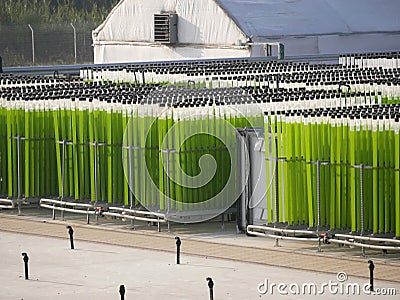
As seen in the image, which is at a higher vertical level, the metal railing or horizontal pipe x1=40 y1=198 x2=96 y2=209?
horizontal pipe x1=40 y1=198 x2=96 y2=209

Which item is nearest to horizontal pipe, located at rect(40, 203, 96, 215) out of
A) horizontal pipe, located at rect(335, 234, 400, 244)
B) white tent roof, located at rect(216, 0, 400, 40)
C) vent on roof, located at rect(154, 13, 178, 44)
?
horizontal pipe, located at rect(335, 234, 400, 244)

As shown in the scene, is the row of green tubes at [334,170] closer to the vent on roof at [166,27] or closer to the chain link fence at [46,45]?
the vent on roof at [166,27]

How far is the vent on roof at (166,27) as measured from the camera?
4881 cm

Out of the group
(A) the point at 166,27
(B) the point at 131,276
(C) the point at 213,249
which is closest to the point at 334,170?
(C) the point at 213,249

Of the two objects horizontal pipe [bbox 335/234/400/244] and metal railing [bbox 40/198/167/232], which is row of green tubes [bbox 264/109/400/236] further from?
metal railing [bbox 40/198/167/232]

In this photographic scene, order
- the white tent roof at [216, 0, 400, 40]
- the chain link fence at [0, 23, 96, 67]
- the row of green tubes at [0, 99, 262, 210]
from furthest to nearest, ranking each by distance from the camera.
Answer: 1. the chain link fence at [0, 23, 96, 67]
2. the white tent roof at [216, 0, 400, 40]
3. the row of green tubes at [0, 99, 262, 210]

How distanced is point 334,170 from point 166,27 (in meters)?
32.1

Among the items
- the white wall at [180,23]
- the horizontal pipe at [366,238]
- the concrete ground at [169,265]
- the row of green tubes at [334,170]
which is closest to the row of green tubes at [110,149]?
the concrete ground at [169,265]

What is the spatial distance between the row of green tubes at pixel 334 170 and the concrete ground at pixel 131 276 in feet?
5.47

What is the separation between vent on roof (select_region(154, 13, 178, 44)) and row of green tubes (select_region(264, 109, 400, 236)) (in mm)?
30730

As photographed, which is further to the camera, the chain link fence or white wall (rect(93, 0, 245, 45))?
the chain link fence

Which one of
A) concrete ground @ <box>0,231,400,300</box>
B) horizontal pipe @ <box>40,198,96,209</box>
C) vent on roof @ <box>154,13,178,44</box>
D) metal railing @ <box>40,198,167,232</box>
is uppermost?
vent on roof @ <box>154,13,178,44</box>

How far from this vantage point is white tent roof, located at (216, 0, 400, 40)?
4603 cm

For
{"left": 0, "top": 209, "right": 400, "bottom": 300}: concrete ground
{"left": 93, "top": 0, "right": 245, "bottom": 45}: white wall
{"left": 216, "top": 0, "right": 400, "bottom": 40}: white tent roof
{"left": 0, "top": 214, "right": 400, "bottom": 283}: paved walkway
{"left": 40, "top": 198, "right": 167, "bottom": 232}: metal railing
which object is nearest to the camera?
{"left": 0, "top": 209, "right": 400, "bottom": 300}: concrete ground
